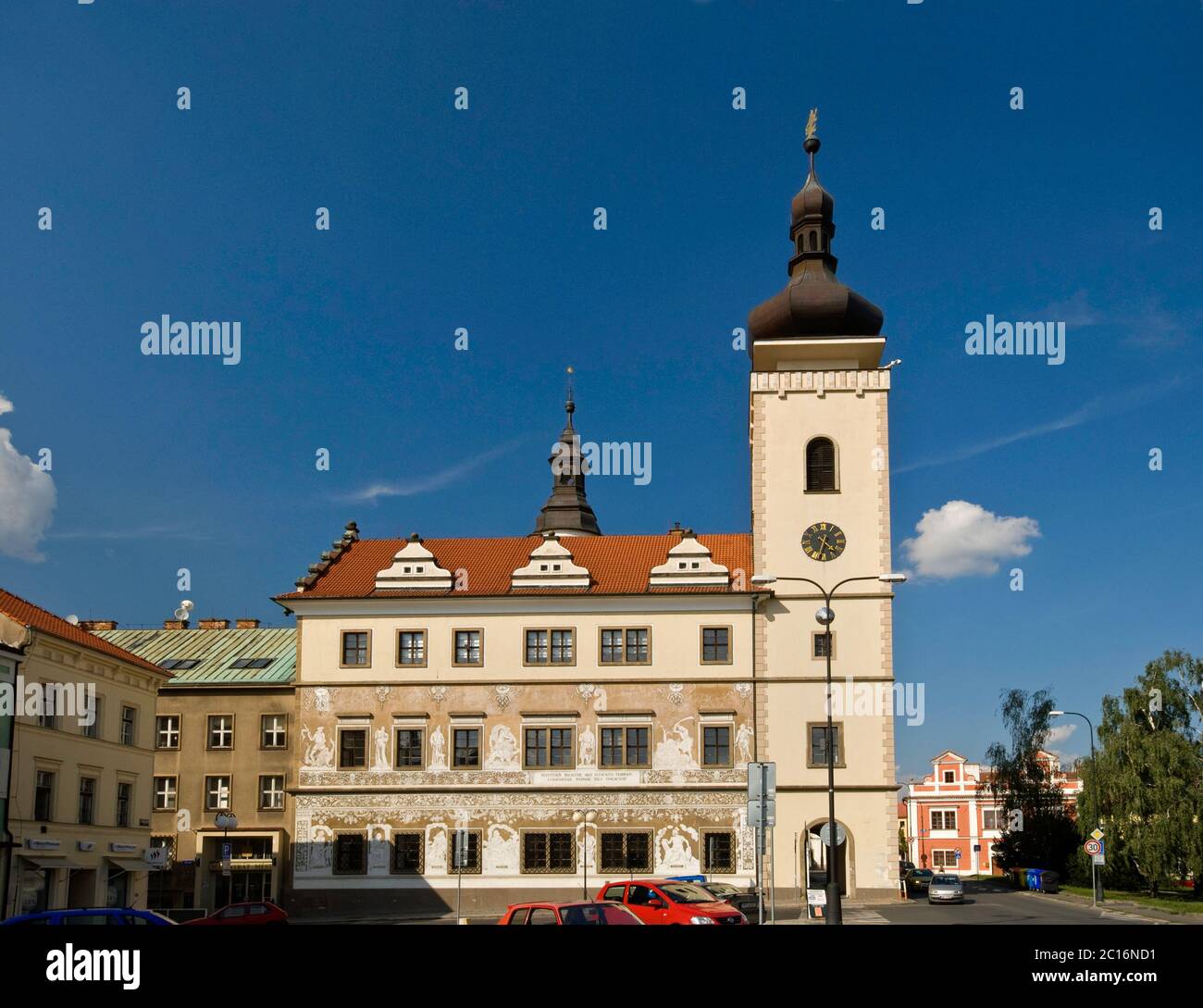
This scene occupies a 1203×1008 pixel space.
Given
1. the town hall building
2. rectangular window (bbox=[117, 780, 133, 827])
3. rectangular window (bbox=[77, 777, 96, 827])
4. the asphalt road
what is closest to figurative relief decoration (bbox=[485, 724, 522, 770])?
the town hall building

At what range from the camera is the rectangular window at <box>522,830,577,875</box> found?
171ft

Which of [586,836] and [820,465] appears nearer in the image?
[586,836]

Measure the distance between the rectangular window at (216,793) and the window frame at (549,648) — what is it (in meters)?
14.4

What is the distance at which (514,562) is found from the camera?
57625mm

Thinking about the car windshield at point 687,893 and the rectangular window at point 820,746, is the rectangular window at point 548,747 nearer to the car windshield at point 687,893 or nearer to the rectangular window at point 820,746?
the rectangular window at point 820,746

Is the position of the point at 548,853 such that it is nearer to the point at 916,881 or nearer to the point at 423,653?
the point at 423,653

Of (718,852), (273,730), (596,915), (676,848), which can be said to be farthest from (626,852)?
(596,915)

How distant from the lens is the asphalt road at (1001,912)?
4009 cm

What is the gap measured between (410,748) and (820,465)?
21070 millimetres

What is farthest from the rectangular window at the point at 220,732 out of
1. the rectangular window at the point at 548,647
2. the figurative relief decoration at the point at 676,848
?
the figurative relief decoration at the point at 676,848

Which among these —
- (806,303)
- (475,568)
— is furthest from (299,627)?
(806,303)

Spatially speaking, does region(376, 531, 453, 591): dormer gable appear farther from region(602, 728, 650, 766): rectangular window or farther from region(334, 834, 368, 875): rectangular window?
region(334, 834, 368, 875): rectangular window
